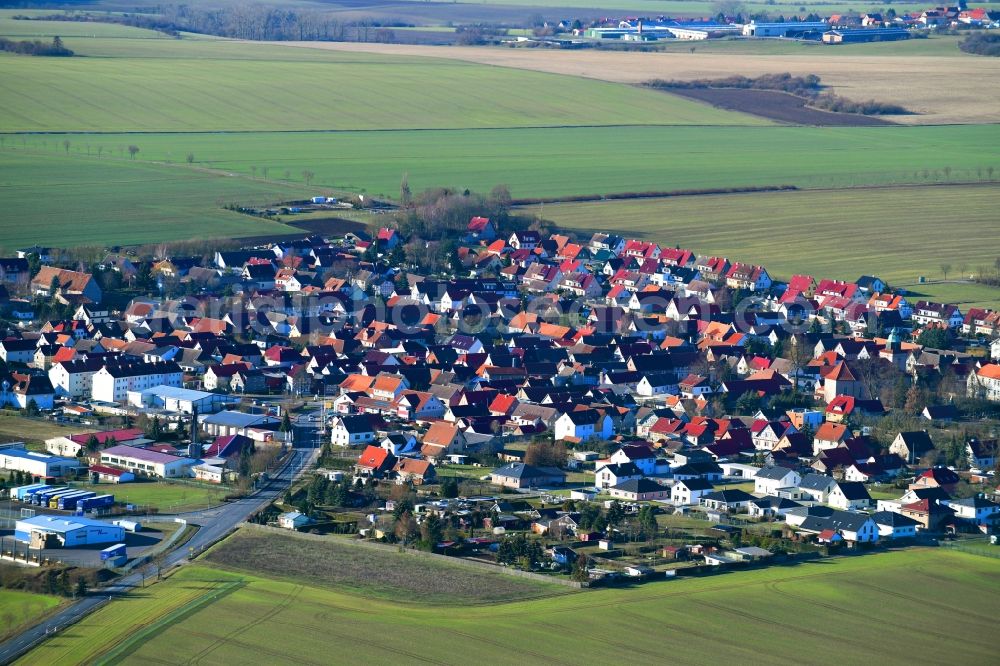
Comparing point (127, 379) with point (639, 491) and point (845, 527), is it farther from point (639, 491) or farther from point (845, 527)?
point (845, 527)

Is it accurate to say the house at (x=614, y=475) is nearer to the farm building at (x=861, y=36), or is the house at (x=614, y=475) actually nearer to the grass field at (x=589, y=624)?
the grass field at (x=589, y=624)

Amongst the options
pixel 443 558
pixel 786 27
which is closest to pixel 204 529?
pixel 443 558

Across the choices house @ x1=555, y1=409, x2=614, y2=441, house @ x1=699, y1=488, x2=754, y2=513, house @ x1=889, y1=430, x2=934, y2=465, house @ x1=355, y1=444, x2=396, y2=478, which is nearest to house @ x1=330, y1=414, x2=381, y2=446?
house @ x1=355, y1=444, x2=396, y2=478

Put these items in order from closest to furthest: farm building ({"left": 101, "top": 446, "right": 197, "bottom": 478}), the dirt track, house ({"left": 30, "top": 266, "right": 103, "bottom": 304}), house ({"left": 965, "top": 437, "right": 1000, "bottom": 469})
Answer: farm building ({"left": 101, "top": 446, "right": 197, "bottom": 478})
house ({"left": 965, "top": 437, "right": 1000, "bottom": 469})
house ({"left": 30, "top": 266, "right": 103, "bottom": 304})
the dirt track

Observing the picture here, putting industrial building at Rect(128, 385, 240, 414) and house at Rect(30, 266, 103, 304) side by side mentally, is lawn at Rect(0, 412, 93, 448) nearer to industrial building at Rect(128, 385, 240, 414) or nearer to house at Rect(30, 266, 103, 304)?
industrial building at Rect(128, 385, 240, 414)

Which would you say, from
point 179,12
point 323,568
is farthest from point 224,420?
point 179,12

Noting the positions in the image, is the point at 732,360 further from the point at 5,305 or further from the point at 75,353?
the point at 5,305

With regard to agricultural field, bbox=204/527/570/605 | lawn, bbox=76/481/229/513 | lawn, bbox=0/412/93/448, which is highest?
agricultural field, bbox=204/527/570/605
